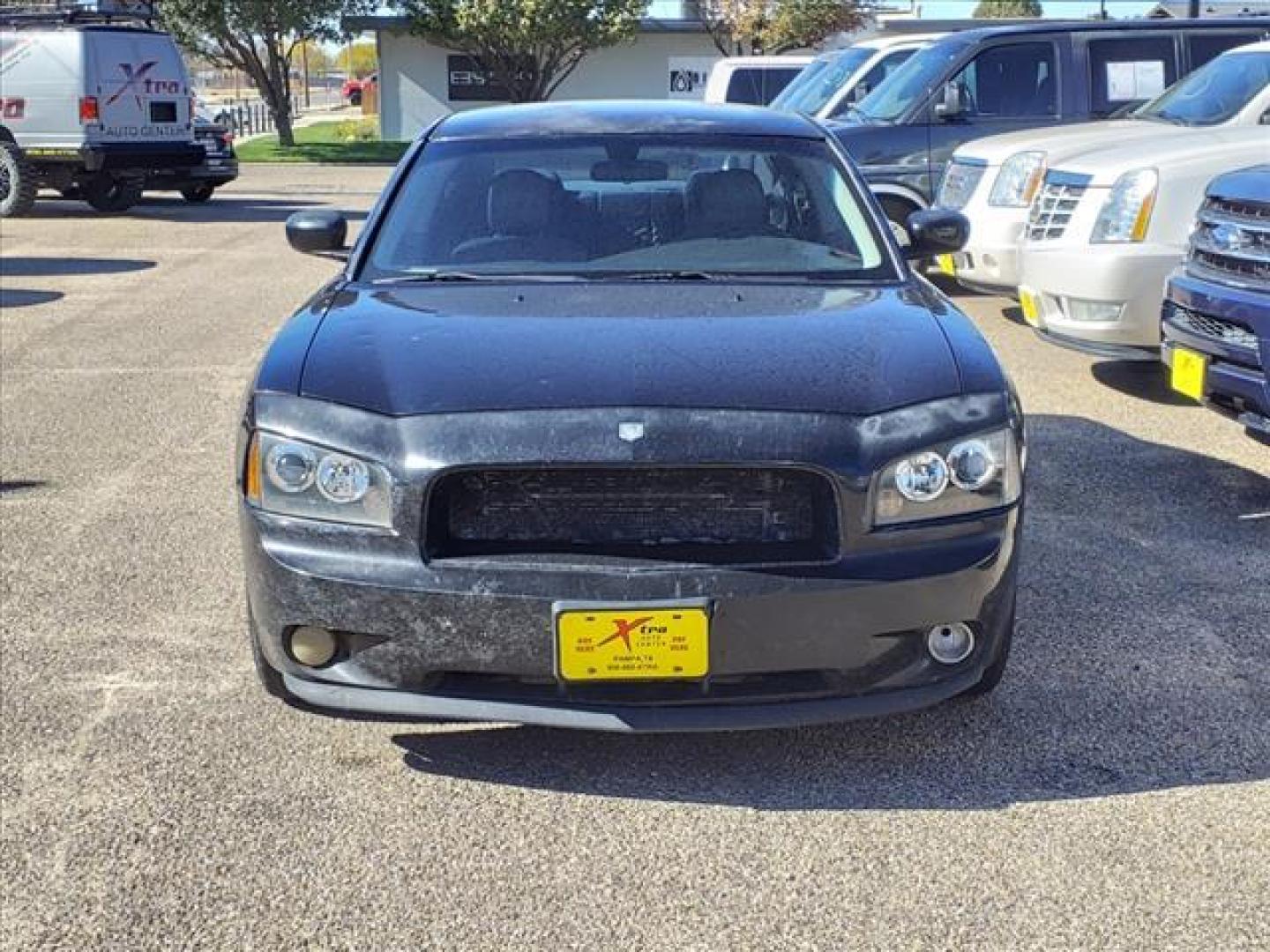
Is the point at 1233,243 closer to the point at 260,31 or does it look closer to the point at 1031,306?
the point at 1031,306

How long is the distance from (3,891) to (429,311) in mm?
1770

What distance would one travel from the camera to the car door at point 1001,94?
11.6 metres

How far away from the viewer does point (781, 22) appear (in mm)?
37000

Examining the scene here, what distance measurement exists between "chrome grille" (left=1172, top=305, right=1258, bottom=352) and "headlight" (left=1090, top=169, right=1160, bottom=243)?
139cm

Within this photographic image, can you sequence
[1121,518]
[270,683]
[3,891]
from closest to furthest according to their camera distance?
1. [3,891]
2. [270,683]
3. [1121,518]

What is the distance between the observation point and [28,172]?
61.1 feet

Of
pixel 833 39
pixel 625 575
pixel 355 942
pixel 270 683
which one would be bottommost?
pixel 355 942

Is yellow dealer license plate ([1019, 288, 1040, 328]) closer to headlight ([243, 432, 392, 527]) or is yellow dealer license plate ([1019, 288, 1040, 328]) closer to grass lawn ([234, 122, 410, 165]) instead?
headlight ([243, 432, 392, 527])

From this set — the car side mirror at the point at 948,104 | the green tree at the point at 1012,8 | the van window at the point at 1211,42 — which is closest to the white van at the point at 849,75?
the car side mirror at the point at 948,104

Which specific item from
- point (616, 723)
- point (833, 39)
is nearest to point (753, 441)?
point (616, 723)

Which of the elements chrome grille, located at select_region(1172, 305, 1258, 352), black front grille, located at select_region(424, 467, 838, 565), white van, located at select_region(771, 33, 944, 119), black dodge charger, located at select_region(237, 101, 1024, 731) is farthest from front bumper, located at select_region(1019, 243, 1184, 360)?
white van, located at select_region(771, 33, 944, 119)

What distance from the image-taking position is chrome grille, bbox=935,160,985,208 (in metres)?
10.1

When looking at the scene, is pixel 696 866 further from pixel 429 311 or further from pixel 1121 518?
pixel 1121 518

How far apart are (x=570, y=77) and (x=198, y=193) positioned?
19.6 metres
